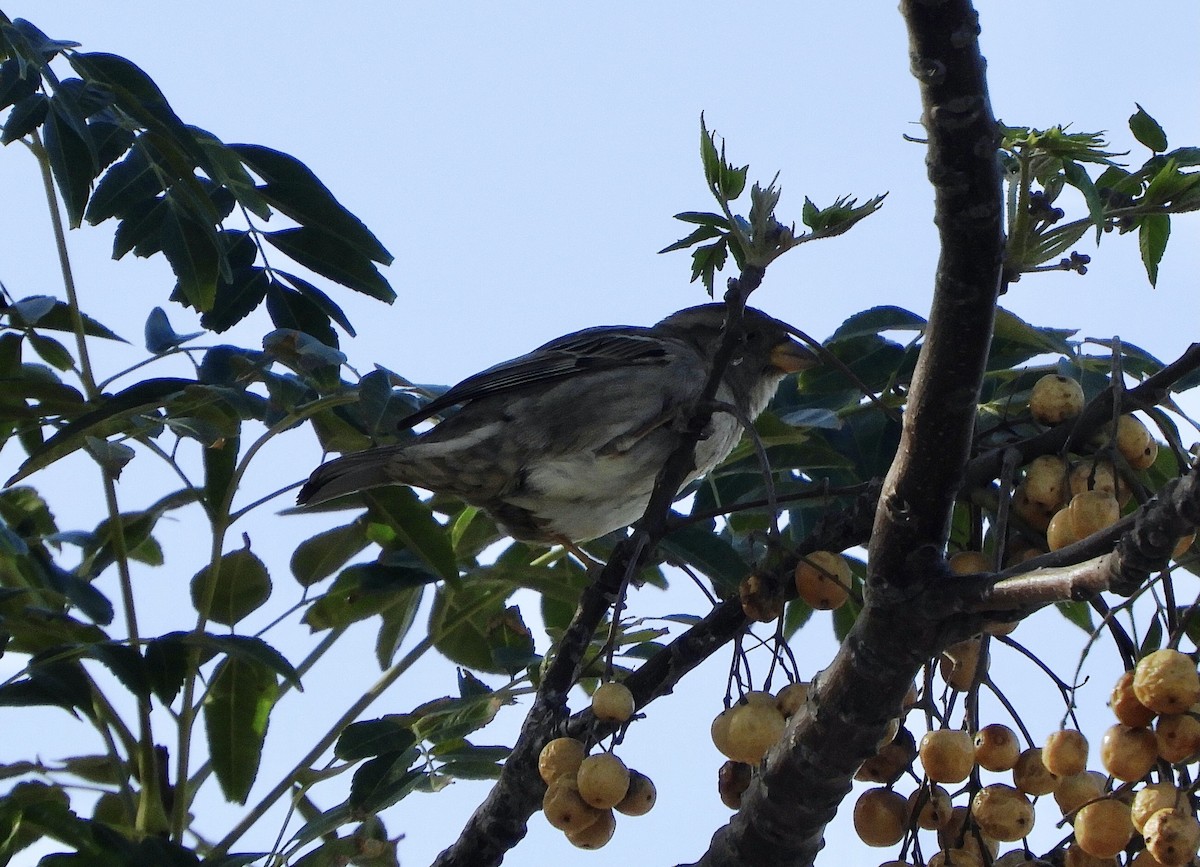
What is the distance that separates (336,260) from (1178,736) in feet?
7.24

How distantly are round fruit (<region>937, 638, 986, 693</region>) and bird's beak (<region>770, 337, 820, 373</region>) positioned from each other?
7.04 feet

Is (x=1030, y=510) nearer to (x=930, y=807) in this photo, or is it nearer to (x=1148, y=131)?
(x=930, y=807)

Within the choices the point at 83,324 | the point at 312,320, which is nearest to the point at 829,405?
the point at 312,320

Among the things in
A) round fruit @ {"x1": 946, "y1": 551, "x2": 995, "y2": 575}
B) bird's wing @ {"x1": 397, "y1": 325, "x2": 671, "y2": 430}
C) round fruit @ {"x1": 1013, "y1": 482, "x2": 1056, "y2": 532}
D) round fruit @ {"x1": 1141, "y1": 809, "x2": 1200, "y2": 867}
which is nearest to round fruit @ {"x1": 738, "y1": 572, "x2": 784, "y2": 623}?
round fruit @ {"x1": 946, "y1": 551, "x2": 995, "y2": 575}

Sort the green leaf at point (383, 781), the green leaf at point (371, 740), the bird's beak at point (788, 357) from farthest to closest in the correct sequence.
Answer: the bird's beak at point (788, 357) < the green leaf at point (371, 740) < the green leaf at point (383, 781)

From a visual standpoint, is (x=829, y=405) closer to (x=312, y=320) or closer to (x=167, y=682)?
(x=312, y=320)

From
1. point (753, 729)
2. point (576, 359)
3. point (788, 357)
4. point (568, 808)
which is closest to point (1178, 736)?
point (753, 729)

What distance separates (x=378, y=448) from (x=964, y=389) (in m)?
1.86

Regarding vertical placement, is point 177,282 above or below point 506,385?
below

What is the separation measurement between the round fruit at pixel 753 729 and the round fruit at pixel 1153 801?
1.70 ft

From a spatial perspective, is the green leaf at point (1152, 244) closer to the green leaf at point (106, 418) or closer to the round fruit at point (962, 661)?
the round fruit at point (962, 661)

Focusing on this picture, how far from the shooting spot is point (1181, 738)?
1.85 meters

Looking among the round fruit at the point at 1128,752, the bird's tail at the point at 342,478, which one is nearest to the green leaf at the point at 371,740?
the bird's tail at the point at 342,478

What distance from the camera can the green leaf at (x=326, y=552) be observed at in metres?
3.49
